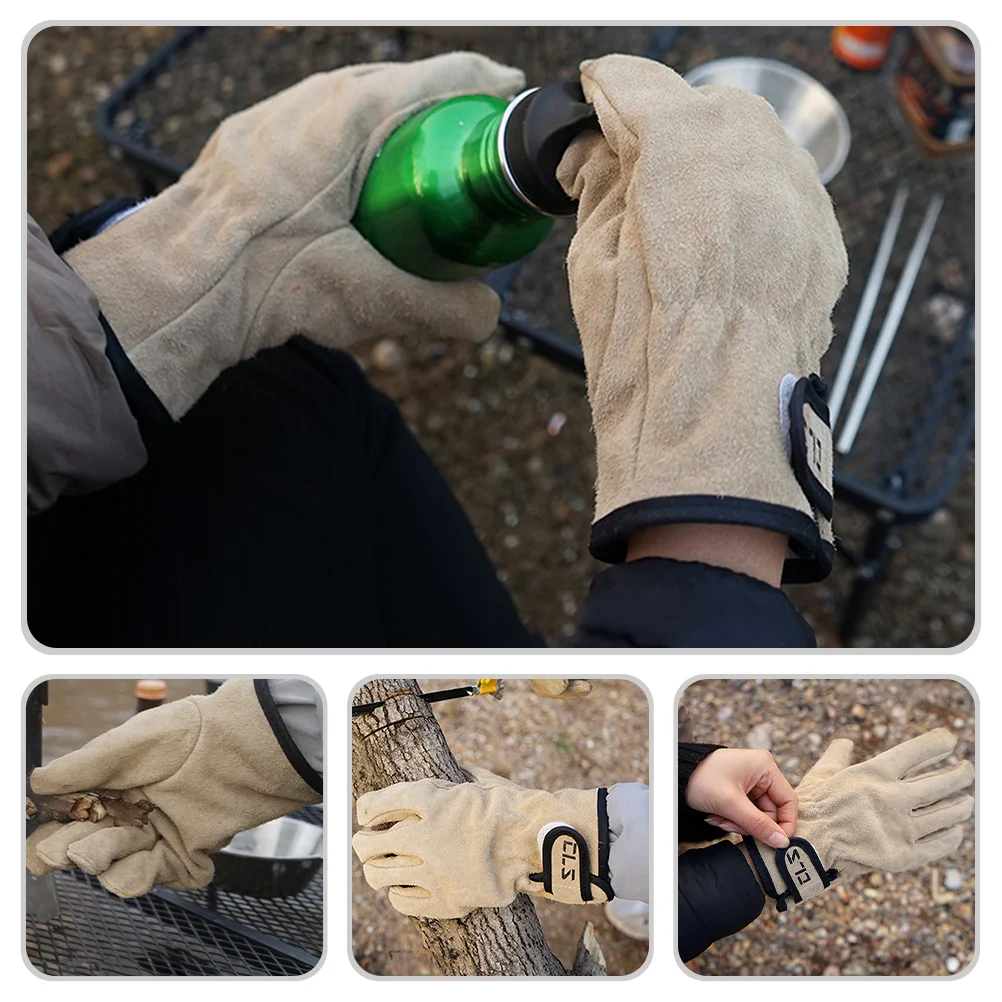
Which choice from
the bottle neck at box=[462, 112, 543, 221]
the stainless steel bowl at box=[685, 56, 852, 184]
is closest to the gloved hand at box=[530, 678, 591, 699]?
the bottle neck at box=[462, 112, 543, 221]

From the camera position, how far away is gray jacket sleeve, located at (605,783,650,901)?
0.58 m

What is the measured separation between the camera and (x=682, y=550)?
0.57m

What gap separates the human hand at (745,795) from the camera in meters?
0.59

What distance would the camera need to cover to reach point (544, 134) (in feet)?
2.08

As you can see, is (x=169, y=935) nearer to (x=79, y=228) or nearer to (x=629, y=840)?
(x=629, y=840)

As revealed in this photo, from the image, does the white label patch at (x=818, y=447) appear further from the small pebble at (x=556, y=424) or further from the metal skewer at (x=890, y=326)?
the small pebble at (x=556, y=424)

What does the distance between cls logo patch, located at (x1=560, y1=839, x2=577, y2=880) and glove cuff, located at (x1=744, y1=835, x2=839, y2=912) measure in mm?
114

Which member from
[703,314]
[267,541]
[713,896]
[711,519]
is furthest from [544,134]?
[713,896]

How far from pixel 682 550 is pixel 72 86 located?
1.35 metres

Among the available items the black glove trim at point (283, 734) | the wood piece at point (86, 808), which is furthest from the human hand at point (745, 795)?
the wood piece at point (86, 808)

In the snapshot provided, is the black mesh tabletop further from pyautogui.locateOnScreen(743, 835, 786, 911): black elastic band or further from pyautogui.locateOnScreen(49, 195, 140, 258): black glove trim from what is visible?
pyautogui.locateOnScreen(49, 195, 140, 258): black glove trim

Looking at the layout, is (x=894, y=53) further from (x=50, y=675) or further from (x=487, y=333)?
(x=50, y=675)

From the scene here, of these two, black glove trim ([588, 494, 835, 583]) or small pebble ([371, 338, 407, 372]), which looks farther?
small pebble ([371, 338, 407, 372])

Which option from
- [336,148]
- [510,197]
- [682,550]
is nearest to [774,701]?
[682,550]
